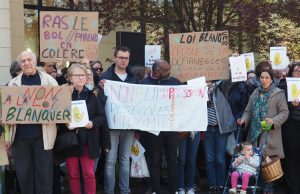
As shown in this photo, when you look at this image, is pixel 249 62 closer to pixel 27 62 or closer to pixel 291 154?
pixel 291 154

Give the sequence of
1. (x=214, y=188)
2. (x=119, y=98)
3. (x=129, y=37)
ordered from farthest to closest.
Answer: (x=129, y=37) < (x=214, y=188) < (x=119, y=98)

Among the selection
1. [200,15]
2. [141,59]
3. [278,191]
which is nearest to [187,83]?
[141,59]

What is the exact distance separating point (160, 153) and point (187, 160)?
0.56 metres

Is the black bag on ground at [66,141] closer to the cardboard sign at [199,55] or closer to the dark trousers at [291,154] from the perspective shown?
the cardboard sign at [199,55]

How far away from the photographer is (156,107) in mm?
6820

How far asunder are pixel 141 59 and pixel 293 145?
2753mm

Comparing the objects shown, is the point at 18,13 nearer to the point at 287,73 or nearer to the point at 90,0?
the point at 90,0

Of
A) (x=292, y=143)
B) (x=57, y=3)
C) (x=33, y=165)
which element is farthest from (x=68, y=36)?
(x=57, y=3)

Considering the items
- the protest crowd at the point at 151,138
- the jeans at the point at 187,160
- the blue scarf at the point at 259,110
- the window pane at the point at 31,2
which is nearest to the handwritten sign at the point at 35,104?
the protest crowd at the point at 151,138

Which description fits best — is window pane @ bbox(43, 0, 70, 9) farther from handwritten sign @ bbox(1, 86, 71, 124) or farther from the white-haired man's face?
handwritten sign @ bbox(1, 86, 71, 124)

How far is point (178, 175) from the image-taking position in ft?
23.0

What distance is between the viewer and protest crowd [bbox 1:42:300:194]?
19.1ft

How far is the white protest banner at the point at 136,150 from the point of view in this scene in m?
6.90

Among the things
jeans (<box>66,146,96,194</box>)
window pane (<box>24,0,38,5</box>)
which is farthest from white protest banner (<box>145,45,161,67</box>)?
window pane (<box>24,0,38,5</box>)
